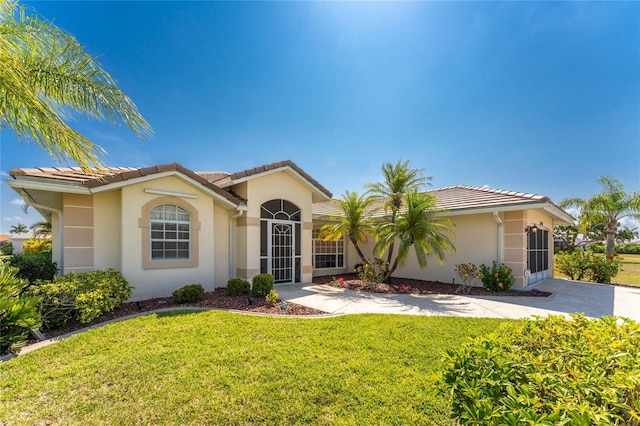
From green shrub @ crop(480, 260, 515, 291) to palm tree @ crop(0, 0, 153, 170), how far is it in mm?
14666

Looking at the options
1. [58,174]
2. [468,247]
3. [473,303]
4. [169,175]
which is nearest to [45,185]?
[58,174]

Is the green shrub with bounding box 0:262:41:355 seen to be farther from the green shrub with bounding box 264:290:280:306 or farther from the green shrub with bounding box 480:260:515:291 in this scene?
the green shrub with bounding box 480:260:515:291

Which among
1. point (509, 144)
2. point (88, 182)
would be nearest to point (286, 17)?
point (88, 182)

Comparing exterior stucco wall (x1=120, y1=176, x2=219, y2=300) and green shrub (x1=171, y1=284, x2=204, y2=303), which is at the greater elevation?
exterior stucco wall (x1=120, y1=176, x2=219, y2=300)

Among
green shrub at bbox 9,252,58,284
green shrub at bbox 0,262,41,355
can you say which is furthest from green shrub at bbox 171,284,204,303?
green shrub at bbox 9,252,58,284

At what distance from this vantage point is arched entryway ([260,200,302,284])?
1270cm

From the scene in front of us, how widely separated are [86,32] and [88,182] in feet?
13.7

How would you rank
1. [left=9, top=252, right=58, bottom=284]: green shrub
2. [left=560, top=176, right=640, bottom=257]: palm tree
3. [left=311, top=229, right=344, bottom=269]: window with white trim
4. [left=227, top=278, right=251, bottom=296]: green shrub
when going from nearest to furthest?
[left=9, top=252, right=58, bottom=284]: green shrub, [left=227, top=278, right=251, bottom=296]: green shrub, [left=311, top=229, right=344, bottom=269]: window with white trim, [left=560, top=176, right=640, bottom=257]: palm tree

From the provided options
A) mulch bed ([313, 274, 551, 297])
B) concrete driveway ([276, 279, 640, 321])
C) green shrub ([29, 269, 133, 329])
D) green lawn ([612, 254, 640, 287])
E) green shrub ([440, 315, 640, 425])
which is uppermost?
green shrub ([440, 315, 640, 425])

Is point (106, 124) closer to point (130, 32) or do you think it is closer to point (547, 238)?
point (130, 32)

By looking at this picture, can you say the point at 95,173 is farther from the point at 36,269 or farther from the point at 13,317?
the point at 36,269

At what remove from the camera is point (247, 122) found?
46.4ft

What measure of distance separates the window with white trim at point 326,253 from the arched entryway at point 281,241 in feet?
9.62

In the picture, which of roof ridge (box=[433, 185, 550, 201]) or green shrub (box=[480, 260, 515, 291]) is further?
green shrub (box=[480, 260, 515, 291])
